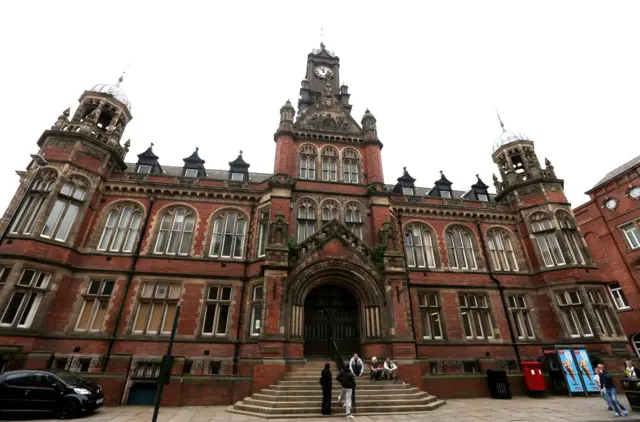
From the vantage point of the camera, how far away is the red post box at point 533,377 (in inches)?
637

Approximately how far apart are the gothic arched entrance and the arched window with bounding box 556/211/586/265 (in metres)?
16.0

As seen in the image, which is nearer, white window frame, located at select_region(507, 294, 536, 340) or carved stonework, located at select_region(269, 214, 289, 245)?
carved stonework, located at select_region(269, 214, 289, 245)

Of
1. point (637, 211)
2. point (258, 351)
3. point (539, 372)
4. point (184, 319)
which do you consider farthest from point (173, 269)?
point (637, 211)

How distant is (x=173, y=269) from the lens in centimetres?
1873

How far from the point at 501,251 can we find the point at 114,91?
3268 centimetres

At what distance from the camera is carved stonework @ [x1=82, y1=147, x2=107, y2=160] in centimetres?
1938

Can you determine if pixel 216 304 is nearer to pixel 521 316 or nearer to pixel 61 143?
pixel 61 143

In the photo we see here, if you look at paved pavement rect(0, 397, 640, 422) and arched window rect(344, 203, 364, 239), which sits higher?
arched window rect(344, 203, 364, 239)

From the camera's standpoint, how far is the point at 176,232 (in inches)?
796

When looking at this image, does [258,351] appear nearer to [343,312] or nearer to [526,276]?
[343,312]

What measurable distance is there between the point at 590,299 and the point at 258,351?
Answer: 21628mm

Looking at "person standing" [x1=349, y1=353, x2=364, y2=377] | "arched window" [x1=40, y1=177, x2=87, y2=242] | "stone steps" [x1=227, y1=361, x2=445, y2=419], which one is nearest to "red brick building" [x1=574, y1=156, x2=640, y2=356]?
"stone steps" [x1=227, y1=361, x2=445, y2=419]

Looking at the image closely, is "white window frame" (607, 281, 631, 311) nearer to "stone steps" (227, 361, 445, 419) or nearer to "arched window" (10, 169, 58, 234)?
"stone steps" (227, 361, 445, 419)

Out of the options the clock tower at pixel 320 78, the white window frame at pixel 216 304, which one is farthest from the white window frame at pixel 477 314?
the clock tower at pixel 320 78
